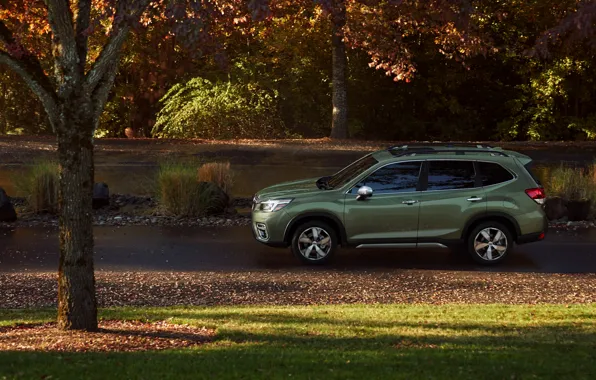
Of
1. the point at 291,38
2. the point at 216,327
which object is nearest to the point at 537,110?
the point at 291,38

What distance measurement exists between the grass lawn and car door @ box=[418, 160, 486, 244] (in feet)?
10.4

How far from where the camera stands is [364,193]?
1446 centimetres

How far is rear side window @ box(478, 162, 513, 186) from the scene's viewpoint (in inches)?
582

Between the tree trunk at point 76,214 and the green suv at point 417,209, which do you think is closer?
the tree trunk at point 76,214

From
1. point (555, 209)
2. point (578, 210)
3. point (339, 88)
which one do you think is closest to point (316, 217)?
point (555, 209)

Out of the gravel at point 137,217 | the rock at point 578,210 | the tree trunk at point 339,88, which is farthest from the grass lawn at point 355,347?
the tree trunk at point 339,88

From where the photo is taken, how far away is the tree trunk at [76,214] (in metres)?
9.26

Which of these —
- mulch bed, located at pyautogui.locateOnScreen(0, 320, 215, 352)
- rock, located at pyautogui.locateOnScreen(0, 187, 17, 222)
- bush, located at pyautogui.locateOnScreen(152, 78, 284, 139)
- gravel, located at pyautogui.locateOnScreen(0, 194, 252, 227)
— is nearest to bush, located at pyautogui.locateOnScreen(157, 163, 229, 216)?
gravel, located at pyautogui.locateOnScreen(0, 194, 252, 227)

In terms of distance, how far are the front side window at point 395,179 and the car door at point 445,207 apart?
0.52 feet

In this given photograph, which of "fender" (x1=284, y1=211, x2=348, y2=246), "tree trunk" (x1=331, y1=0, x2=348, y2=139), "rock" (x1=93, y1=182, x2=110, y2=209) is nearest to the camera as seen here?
"fender" (x1=284, y1=211, x2=348, y2=246)

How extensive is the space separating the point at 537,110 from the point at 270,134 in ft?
30.0

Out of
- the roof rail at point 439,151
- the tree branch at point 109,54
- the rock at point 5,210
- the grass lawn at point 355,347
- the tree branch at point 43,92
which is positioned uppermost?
the tree branch at point 109,54

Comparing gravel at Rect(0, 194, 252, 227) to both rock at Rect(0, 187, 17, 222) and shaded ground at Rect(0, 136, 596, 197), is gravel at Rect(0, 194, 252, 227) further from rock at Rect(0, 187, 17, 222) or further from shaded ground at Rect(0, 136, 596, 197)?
shaded ground at Rect(0, 136, 596, 197)

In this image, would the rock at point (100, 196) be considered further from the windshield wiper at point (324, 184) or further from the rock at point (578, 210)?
the rock at point (578, 210)
